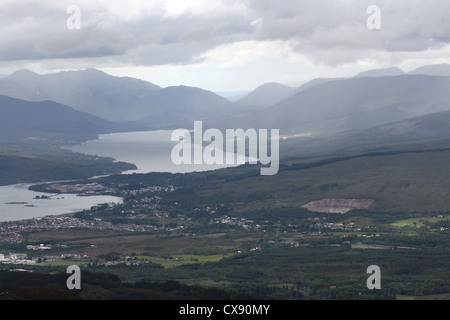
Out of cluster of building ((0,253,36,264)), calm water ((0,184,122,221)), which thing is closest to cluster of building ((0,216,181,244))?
calm water ((0,184,122,221))

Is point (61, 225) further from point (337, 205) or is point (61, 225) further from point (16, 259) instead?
point (337, 205)

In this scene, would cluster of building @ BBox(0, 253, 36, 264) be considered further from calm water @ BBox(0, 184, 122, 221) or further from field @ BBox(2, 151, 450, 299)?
calm water @ BBox(0, 184, 122, 221)

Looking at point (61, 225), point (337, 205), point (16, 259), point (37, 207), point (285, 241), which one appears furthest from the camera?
point (37, 207)

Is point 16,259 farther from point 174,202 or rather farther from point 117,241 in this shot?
point 174,202

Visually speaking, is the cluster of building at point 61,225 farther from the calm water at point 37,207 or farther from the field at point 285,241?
the calm water at point 37,207

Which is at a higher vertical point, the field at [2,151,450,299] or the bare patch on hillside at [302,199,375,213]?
the bare patch on hillside at [302,199,375,213]

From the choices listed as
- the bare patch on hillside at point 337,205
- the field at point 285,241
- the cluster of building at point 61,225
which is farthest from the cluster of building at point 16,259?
the bare patch on hillside at point 337,205

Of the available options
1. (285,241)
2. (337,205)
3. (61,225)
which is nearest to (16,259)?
(61,225)

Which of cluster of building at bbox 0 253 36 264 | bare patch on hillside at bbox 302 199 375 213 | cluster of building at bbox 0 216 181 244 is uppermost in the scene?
bare patch on hillside at bbox 302 199 375 213

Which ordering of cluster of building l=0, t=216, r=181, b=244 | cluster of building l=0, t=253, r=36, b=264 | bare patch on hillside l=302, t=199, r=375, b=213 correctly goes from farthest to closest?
bare patch on hillside l=302, t=199, r=375, b=213 → cluster of building l=0, t=216, r=181, b=244 → cluster of building l=0, t=253, r=36, b=264
